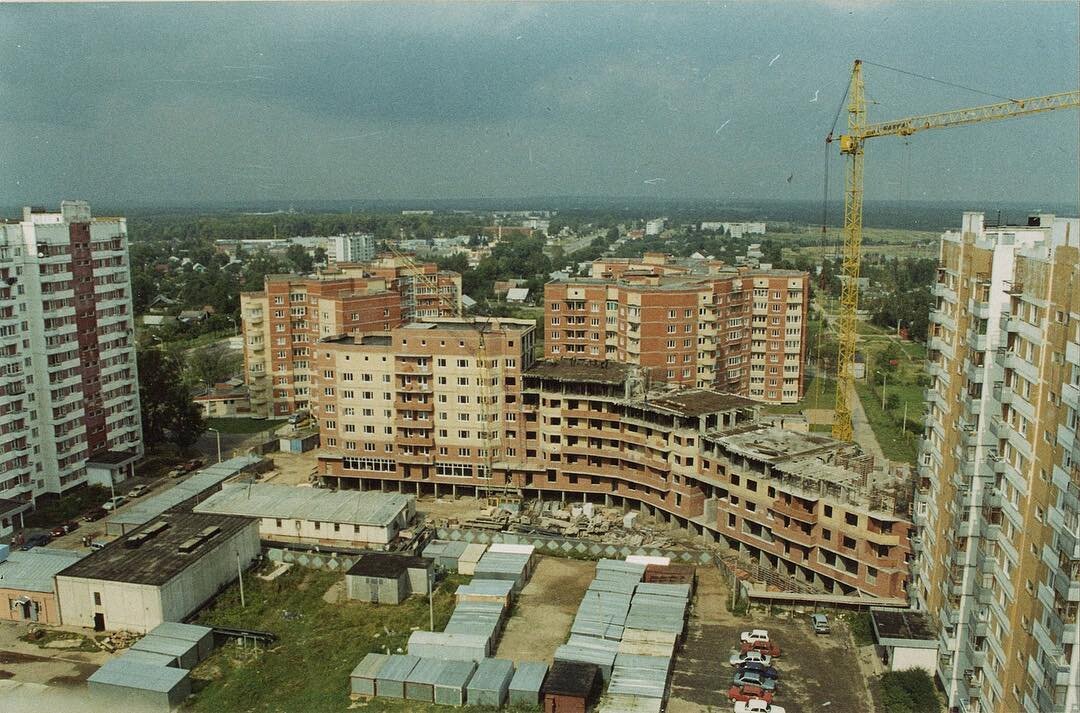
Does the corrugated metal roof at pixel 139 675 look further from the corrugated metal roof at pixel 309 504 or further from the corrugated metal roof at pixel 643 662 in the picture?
the corrugated metal roof at pixel 643 662

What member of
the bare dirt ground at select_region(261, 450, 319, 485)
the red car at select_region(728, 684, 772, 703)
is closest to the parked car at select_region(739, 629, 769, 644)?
the red car at select_region(728, 684, 772, 703)

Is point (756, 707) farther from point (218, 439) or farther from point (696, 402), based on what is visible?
point (218, 439)

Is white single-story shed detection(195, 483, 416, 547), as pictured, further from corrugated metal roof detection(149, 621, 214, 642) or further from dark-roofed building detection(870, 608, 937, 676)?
dark-roofed building detection(870, 608, 937, 676)

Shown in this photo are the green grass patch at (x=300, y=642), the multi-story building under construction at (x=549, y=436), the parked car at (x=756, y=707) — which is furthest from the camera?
the multi-story building under construction at (x=549, y=436)

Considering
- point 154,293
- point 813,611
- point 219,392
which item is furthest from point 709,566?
point 154,293

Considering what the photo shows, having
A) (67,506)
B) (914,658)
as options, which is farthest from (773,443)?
(67,506)

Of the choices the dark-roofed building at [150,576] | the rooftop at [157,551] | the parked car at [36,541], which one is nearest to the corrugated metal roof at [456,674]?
the dark-roofed building at [150,576]
